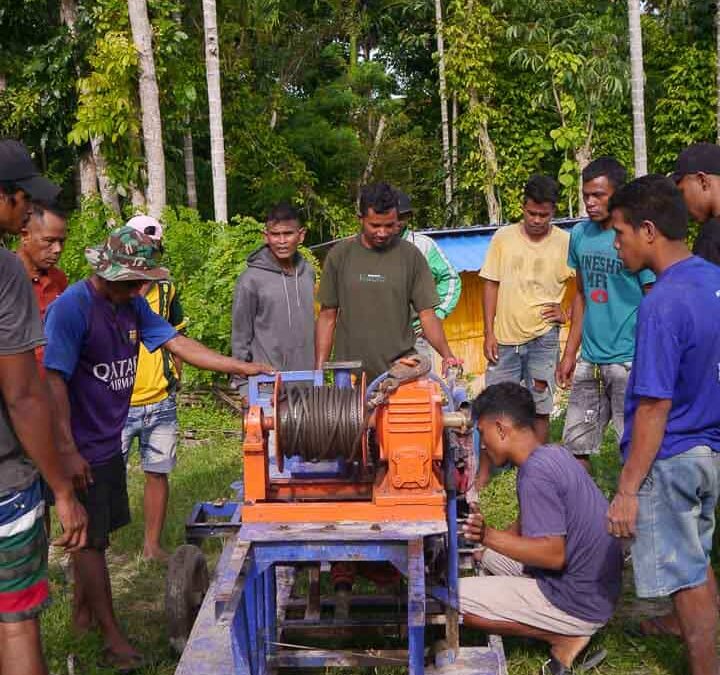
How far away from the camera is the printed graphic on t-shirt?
577 centimetres

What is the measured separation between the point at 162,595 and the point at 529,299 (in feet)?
10.4

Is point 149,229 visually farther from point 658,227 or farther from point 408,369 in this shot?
point 658,227

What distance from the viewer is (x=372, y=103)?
2288 centimetres

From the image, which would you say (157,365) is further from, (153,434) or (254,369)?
(254,369)

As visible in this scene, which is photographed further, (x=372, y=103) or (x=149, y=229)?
(x=372, y=103)

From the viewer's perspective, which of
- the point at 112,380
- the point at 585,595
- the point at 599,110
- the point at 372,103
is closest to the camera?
the point at 585,595

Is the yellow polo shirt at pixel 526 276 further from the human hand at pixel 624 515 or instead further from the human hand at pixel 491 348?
the human hand at pixel 624 515

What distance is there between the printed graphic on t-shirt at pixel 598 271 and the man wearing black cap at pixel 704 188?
939mm

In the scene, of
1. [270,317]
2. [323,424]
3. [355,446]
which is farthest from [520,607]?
[270,317]

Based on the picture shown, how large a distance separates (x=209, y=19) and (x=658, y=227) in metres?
9.64

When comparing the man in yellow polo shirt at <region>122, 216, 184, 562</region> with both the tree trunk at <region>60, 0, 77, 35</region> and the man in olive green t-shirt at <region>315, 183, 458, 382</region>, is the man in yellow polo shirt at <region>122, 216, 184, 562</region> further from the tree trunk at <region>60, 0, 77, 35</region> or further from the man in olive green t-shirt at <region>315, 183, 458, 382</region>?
the tree trunk at <region>60, 0, 77, 35</region>

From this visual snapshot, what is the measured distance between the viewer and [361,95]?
2367 centimetres

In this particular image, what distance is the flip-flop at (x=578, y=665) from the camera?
167 inches

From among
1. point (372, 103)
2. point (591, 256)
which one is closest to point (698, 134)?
point (372, 103)
